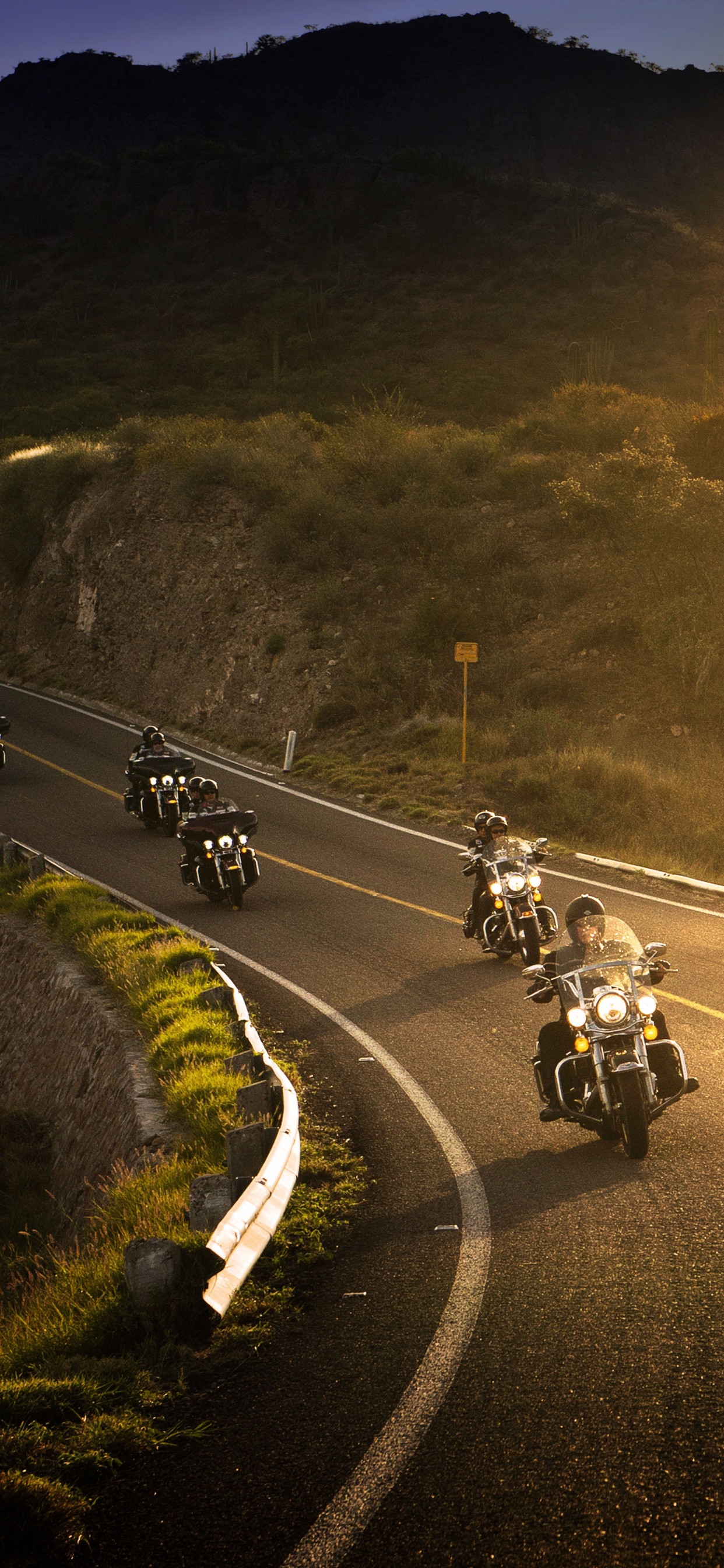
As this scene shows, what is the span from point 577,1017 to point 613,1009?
0.23m

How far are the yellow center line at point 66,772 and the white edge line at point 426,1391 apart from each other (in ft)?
58.9

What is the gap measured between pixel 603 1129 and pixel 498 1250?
5.37 feet

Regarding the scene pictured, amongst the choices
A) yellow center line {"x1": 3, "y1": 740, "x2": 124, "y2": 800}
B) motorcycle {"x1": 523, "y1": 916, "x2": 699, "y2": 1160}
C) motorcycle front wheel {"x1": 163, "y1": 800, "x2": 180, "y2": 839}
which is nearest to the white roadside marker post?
yellow center line {"x1": 3, "y1": 740, "x2": 124, "y2": 800}

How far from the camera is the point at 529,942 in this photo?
40.7ft

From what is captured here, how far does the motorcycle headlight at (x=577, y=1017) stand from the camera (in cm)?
722

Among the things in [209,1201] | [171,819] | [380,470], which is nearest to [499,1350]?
[209,1201]

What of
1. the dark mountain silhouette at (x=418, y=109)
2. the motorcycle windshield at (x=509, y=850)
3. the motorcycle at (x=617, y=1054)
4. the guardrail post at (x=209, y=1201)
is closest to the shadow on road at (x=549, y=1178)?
the motorcycle at (x=617, y=1054)

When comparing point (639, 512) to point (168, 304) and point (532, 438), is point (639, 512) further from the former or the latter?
point (168, 304)

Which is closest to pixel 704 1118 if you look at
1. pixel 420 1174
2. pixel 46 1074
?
pixel 420 1174

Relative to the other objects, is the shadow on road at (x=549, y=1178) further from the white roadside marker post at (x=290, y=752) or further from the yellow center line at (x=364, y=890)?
the white roadside marker post at (x=290, y=752)

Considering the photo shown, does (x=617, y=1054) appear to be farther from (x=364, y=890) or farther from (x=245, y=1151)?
(x=364, y=890)

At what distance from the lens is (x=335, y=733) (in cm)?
2870

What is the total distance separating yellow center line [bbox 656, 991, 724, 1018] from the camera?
33.0 ft

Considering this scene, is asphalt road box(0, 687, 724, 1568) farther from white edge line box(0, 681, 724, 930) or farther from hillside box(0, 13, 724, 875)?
hillside box(0, 13, 724, 875)
